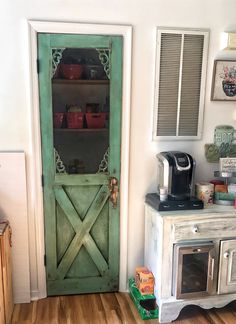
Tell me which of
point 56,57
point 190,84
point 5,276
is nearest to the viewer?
point 5,276

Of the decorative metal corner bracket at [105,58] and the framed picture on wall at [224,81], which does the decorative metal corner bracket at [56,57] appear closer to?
the decorative metal corner bracket at [105,58]

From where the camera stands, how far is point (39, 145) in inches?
96.2

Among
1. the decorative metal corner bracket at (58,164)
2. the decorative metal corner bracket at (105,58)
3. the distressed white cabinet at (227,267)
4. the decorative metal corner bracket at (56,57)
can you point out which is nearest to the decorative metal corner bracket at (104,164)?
the decorative metal corner bracket at (58,164)

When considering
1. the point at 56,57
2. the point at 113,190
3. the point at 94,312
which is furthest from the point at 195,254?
the point at 56,57

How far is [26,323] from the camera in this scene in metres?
2.34

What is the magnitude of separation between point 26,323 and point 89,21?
214 centimetres

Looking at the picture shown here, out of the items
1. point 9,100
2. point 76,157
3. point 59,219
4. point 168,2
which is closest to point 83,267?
point 59,219

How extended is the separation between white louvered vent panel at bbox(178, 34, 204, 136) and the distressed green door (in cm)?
50

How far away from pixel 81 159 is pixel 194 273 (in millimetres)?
1147

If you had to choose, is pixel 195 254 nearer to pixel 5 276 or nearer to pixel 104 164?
pixel 104 164

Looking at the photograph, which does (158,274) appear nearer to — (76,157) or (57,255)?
(57,255)

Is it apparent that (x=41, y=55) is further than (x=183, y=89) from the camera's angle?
No

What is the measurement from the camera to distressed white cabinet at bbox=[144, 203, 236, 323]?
7.54 ft

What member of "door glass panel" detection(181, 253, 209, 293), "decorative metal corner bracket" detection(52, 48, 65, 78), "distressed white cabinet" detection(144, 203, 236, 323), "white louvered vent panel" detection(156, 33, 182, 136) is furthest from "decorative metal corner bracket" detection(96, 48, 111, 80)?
"door glass panel" detection(181, 253, 209, 293)
